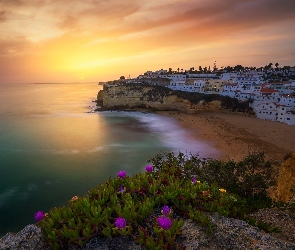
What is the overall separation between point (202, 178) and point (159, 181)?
3.51 m

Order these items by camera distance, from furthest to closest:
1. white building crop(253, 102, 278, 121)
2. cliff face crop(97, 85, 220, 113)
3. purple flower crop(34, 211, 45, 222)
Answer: cliff face crop(97, 85, 220, 113)
white building crop(253, 102, 278, 121)
purple flower crop(34, 211, 45, 222)

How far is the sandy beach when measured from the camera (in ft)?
87.3

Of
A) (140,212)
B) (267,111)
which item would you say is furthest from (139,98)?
(140,212)

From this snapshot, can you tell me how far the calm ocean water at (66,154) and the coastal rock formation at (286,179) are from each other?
13.2 meters

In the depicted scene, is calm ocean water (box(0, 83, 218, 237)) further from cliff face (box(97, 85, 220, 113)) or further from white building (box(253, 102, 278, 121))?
white building (box(253, 102, 278, 121))

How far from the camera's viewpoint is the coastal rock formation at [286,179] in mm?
10055

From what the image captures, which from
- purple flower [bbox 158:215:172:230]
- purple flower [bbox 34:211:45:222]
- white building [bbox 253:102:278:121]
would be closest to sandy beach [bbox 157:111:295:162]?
white building [bbox 253:102:278:121]

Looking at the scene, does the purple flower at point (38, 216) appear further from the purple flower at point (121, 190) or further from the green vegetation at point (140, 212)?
the purple flower at point (121, 190)

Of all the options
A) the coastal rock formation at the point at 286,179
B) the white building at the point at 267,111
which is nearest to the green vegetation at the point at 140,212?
the coastal rock formation at the point at 286,179

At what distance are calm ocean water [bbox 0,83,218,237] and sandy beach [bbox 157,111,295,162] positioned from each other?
230cm

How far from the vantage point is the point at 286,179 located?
10602 millimetres

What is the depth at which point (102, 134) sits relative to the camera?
38.0 meters

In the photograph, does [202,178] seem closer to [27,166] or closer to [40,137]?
[27,166]

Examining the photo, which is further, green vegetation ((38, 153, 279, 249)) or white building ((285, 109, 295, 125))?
white building ((285, 109, 295, 125))
